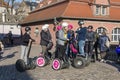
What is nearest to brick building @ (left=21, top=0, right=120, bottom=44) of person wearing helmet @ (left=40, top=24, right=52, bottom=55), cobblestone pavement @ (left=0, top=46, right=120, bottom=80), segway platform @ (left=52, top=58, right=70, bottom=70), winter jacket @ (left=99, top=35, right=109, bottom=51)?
winter jacket @ (left=99, top=35, right=109, bottom=51)

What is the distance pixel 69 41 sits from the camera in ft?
45.4

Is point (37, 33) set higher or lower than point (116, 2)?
lower

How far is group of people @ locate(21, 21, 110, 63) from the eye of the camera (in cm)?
1202

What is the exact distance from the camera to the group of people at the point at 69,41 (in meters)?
12.0

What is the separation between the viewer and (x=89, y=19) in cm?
3275

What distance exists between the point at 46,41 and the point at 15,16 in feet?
184

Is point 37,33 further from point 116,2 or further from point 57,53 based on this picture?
point 57,53

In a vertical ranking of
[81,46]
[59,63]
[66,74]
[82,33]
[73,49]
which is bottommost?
[66,74]

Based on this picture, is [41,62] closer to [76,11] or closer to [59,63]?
[59,63]

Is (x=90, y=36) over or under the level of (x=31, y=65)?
over

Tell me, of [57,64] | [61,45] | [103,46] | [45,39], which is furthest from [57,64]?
[103,46]

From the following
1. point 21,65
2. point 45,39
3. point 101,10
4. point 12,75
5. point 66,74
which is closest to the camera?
point 12,75

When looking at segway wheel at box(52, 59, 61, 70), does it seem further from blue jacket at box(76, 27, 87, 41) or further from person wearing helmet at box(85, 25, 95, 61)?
person wearing helmet at box(85, 25, 95, 61)

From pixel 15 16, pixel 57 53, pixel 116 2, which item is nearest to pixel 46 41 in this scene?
pixel 57 53
